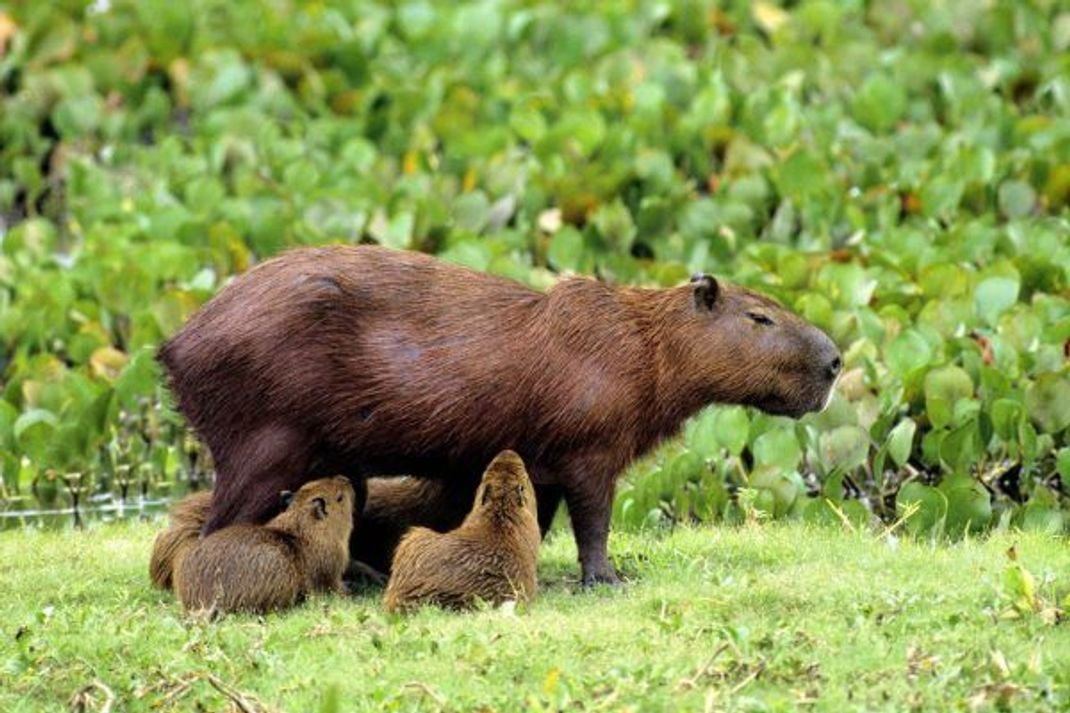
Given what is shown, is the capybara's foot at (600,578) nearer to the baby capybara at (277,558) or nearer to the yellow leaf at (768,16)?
the baby capybara at (277,558)

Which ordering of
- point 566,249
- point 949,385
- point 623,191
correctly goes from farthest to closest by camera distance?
point 623,191 < point 566,249 < point 949,385

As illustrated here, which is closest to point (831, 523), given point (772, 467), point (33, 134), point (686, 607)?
point (772, 467)

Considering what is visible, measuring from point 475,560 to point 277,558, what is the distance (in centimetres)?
75

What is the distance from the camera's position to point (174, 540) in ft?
30.3

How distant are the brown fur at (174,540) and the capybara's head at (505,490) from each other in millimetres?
1160

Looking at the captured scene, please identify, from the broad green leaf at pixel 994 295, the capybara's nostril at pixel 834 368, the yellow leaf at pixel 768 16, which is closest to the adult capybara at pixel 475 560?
the capybara's nostril at pixel 834 368

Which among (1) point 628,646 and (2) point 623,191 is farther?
(2) point 623,191

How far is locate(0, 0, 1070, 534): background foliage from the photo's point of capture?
430 inches

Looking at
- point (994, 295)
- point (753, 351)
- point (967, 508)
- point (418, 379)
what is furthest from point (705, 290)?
point (994, 295)

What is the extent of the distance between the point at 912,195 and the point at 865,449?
4199mm

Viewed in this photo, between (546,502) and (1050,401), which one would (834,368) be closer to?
(546,502)

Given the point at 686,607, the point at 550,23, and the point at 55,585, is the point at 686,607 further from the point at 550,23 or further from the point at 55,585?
the point at 550,23

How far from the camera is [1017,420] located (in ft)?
34.7

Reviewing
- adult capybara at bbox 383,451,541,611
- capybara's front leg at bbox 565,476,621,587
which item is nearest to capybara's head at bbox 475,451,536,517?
adult capybara at bbox 383,451,541,611
